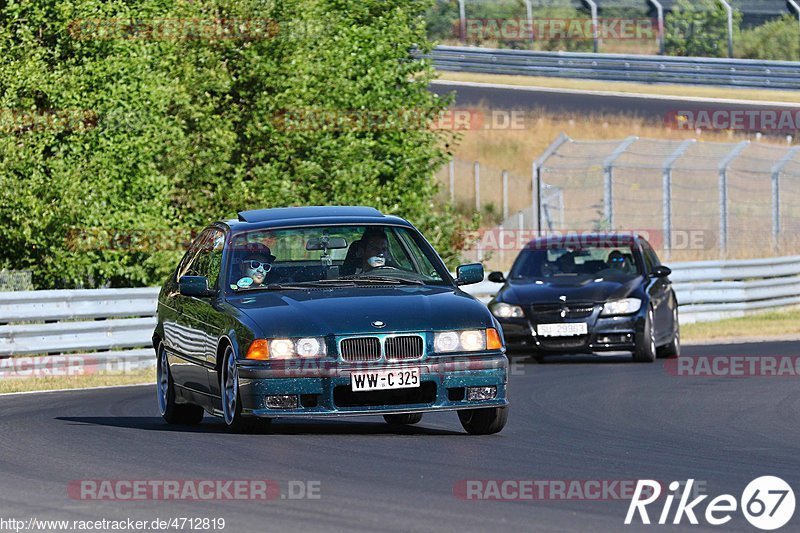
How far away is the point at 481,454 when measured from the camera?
1013cm

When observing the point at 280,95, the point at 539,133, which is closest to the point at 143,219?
the point at 280,95

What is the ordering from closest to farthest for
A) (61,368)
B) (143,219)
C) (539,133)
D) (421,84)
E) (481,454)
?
(481,454)
(61,368)
(143,219)
(421,84)
(539,133)

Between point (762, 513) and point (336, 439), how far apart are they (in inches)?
158

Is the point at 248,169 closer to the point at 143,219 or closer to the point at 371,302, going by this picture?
the point at 143,219

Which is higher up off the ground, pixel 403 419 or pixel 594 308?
pixel 403 419

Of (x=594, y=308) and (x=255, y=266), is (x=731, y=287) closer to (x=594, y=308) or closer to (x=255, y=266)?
(x=594, y=308)

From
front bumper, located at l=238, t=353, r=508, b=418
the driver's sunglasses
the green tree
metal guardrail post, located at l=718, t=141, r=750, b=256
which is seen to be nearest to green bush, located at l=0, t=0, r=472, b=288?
metal guardrail post, located at l=718, t=141, r=750, b=256

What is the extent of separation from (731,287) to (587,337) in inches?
381

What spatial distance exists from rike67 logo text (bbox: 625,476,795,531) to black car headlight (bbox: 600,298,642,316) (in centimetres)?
1153

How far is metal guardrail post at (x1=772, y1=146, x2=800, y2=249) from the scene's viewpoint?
3353 cm

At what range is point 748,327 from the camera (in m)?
27.2

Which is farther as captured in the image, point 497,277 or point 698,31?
point 698,31

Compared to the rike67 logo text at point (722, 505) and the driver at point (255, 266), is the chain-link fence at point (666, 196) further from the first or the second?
the rike67 logo text at point (722, 505)

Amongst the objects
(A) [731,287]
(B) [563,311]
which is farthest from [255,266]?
(A) [731,287]
